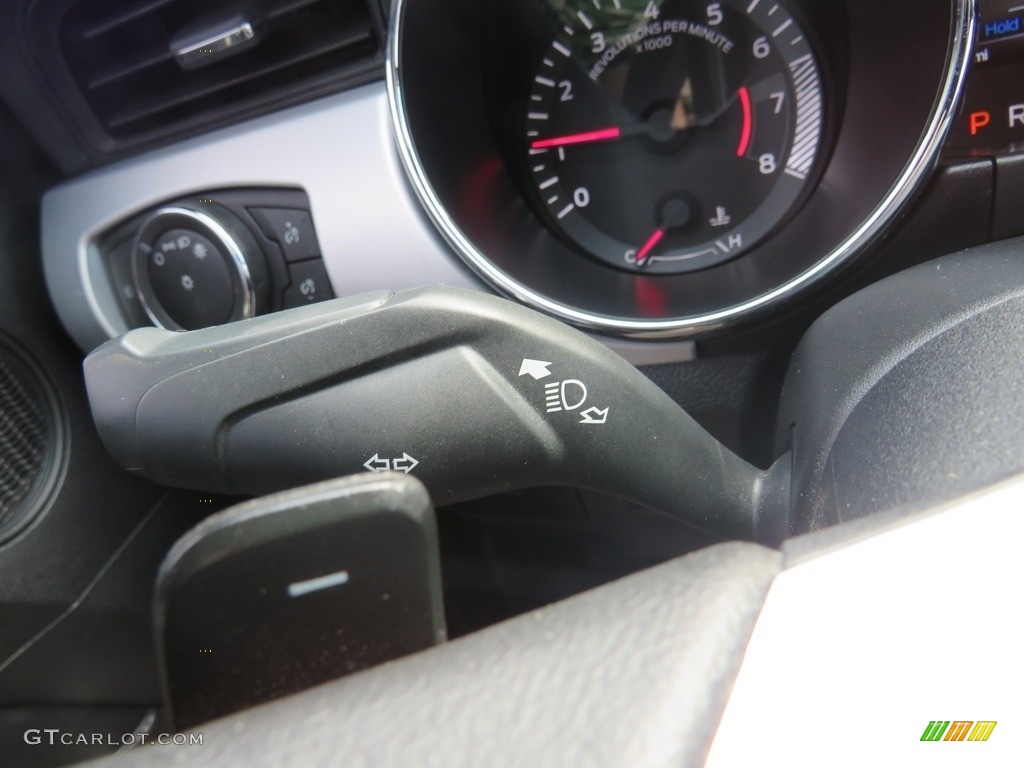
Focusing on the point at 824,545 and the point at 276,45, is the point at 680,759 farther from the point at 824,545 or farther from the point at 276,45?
the point at 276,45

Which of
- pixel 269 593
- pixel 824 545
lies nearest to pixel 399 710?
pixel 269 593

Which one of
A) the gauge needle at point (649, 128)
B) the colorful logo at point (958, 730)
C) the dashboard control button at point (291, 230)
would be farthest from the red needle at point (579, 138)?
the colorful logo at point (958, 730)

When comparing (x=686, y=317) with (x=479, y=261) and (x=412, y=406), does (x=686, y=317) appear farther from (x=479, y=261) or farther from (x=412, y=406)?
(x=412, y=406)

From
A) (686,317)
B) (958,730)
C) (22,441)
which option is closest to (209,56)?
(22,441)

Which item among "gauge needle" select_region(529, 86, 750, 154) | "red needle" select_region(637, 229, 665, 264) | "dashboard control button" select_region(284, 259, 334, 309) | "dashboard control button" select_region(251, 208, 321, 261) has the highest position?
"gauge needle" select_region(529, 86, 750, 154)

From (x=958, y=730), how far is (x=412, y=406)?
0.43 m

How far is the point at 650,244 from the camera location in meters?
1.04

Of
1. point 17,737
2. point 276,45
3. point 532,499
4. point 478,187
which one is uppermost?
point 276,45

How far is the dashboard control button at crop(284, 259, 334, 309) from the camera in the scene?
1.01 metres

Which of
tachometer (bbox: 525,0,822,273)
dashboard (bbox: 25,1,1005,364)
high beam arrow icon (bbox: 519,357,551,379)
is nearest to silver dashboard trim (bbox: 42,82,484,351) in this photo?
dashboard (bbox: 25,1,1005,364)

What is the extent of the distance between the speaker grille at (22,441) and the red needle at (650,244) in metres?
0.74

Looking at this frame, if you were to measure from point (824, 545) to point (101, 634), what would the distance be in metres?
0.97

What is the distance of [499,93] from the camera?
41.0 inches

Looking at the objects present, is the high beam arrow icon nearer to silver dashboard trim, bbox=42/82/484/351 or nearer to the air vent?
silver dashboard trim, bbox=42/82/484/351
